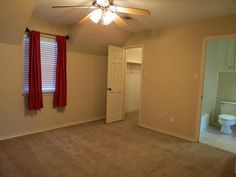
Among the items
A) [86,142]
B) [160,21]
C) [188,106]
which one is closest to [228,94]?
[188,106]

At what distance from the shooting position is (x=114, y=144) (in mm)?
3400

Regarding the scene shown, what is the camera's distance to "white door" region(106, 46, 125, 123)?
15.5ft

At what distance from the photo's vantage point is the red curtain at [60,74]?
4.07m

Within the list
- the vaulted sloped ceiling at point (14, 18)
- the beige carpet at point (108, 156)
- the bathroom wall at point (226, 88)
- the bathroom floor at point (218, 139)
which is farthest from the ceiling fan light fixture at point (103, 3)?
the bathroom wall at point (226, 88)

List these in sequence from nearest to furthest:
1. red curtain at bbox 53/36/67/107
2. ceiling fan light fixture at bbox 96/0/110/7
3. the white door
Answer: ceiling fan light fixture at bbox 96/0/110/7 → red curtain at bbox 53/36/67/107 → the white door

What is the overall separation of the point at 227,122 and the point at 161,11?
120 inches

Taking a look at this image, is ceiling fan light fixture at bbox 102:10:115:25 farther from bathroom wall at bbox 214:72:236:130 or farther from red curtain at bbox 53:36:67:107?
bathroom wall at bbox 214:72:236:130

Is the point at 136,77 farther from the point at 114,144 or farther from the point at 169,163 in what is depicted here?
the point at 169,163

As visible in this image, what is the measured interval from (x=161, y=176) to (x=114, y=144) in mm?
1210

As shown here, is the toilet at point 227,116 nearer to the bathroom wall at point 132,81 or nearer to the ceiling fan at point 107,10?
the bathroom wall at point 132,81

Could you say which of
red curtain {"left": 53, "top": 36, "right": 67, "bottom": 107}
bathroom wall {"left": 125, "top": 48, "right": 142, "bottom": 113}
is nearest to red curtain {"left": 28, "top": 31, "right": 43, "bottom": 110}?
red curtain {"left": 53, "top": 36, "right": 67, "bottom": 107}

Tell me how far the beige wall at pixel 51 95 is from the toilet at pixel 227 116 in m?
3.21

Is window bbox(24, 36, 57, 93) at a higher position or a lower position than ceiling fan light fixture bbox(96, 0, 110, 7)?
lower

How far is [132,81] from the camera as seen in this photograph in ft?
20.4
